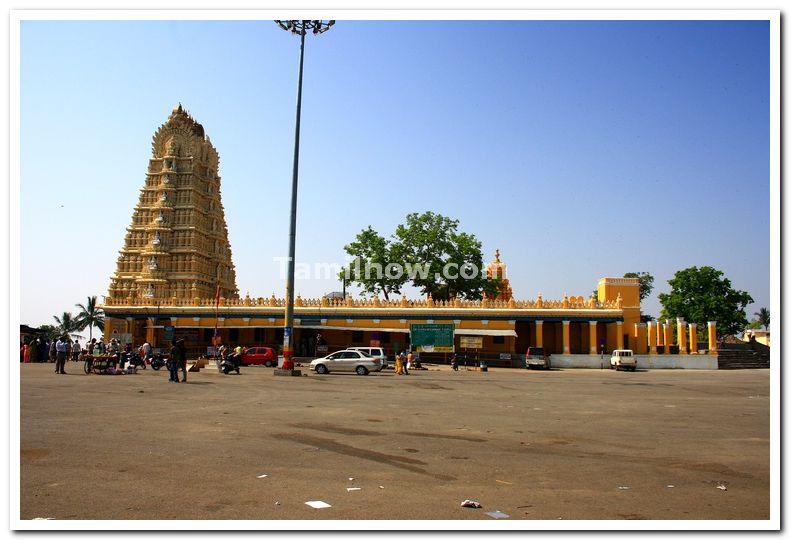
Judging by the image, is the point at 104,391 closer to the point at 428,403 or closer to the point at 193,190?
the point at 428,403

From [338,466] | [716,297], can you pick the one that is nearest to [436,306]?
[338,466]

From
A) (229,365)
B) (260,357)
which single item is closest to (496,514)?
(229,365)

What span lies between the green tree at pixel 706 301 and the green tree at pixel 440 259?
114 feet

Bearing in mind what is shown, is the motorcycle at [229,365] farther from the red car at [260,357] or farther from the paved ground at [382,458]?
the paved ground at [382,458]

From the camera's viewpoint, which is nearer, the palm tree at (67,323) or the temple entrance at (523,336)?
the temple entrance at (523,336)

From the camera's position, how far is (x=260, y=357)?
37.0 m

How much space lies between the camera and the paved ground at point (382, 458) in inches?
250

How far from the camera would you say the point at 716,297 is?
76.6 metres

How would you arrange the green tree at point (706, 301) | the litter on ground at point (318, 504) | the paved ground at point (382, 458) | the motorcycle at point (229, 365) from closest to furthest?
the litter on ground at point (318, 504) < the paved ground at point (382, 458) < the motorcycle at point (229, 365) < the green tree at point (706, 301)

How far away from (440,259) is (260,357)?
2423 centimetres

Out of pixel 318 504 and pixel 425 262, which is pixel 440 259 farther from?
pixel 318 504

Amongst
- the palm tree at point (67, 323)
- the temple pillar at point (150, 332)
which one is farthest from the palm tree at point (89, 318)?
the temple pillar at point (150, 332)

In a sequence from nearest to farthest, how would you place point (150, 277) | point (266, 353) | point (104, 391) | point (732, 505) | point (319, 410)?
point (732, 505)
point (319, 410)
point (104, 391)
point (266, 353)
point (150, 277)

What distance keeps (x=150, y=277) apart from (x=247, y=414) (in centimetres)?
4388
